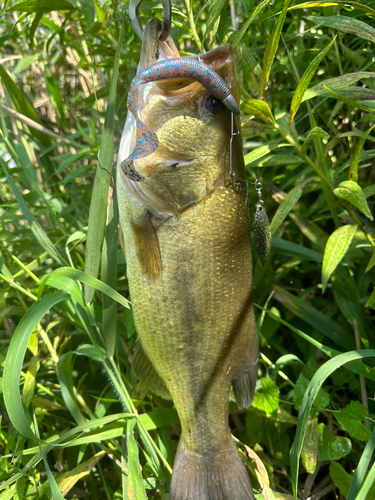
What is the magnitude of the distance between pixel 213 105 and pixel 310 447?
51.3 inches

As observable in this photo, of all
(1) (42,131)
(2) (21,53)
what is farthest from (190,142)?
(2) (21,53)

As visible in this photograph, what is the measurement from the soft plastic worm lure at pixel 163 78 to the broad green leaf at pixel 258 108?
164mm

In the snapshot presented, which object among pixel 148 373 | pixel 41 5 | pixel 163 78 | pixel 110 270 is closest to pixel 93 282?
pixel 110 270

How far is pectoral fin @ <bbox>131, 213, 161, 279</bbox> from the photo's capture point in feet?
4.60

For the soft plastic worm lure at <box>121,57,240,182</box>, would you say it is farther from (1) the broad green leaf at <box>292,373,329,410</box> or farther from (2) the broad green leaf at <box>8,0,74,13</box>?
(1) the broad green leaf at <box>292,373,329,410</box>

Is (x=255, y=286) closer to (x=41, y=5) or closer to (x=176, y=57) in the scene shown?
(x=176, y=57)

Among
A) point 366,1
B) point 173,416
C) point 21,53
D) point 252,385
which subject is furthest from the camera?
point 21,53

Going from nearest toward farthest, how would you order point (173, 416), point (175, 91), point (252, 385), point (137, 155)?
point (137, 155) → point (175, 91) → point (252, 385) → point (173, 416)

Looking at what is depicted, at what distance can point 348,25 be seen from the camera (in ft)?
4.72

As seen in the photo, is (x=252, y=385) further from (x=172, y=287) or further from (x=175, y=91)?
(x=175, y=91)

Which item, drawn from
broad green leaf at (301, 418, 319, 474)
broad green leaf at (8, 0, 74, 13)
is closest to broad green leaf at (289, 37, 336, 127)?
broad green leaf at (8, 0, 74, 13)

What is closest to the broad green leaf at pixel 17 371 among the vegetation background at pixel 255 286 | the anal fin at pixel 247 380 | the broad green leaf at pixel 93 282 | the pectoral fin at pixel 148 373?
the vegetation background at pixel 255 286

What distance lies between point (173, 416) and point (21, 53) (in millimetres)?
2290

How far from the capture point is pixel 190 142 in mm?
1425
